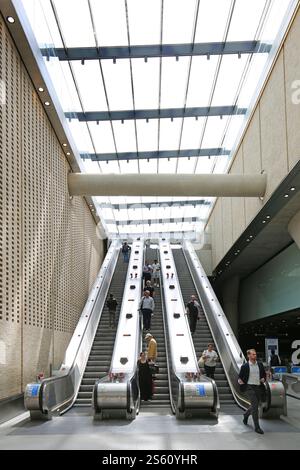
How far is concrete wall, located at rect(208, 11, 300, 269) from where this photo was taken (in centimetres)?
1407

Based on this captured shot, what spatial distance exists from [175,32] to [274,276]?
11595 millimetres

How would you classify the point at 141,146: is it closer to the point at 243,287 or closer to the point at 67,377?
the point at 243,287

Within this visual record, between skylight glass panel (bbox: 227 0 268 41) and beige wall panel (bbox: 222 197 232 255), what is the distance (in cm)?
879

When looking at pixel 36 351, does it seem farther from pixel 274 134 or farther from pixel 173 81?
pixel 173 81

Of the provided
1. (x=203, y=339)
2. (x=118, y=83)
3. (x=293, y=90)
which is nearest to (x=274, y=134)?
(x=293, y=90)

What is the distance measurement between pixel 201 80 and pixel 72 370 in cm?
1017

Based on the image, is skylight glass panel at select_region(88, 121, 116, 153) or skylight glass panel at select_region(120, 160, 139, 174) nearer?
skylight glass panel at select_region(88, 121, 116, 153)

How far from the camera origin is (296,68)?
13.8 m

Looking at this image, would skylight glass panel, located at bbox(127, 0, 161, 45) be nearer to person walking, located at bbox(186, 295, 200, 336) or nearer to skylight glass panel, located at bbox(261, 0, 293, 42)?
skylight glass panel, located at bbox(261, 0, 293, 42)

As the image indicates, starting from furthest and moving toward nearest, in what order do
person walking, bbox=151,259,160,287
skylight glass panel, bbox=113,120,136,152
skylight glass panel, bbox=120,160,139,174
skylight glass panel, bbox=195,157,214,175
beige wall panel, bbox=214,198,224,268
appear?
beige wall panel, bbox=214,198,224,268
skylight glass panel, bbox=195,157,214,175
skylight glass panel, bbox=120,160,139,174
person walking, bbox=151,259,160,287
skylight glass panel, bbox=113,120,136,152

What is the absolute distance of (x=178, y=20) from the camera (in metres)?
15.7

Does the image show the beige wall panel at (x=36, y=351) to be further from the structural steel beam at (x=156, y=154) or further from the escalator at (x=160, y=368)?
the structural steel beam at (x=156, y=154)

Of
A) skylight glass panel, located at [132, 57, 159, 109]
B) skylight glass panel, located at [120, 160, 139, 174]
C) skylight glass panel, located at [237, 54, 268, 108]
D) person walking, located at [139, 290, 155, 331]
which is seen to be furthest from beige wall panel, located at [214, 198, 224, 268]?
person walking, located at [139, 290, 155, 331]
